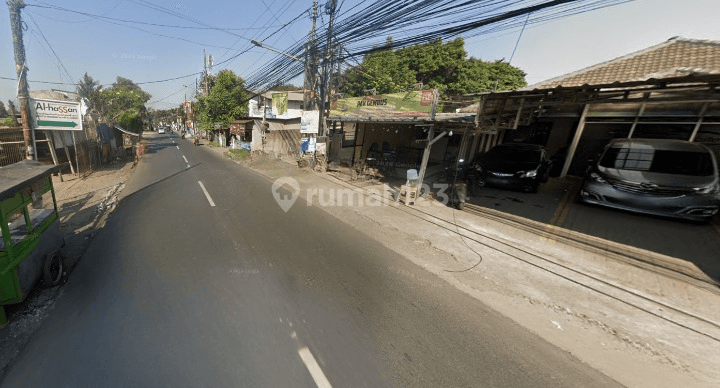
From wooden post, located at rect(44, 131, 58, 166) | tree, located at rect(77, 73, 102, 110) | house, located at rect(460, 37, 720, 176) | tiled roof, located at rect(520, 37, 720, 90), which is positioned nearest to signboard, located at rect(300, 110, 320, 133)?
house, located at rect(460, 37, 720, 176)

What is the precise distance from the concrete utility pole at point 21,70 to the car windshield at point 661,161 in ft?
71.2

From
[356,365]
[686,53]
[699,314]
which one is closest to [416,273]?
[356,365]

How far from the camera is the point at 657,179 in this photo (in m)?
6.11

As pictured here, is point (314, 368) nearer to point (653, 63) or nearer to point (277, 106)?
point (653, 63)

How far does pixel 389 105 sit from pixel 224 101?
879 inches

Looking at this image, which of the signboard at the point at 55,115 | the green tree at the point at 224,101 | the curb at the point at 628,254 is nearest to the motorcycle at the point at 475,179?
the curb at the point at 628,254

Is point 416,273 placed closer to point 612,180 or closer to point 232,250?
point 232,250

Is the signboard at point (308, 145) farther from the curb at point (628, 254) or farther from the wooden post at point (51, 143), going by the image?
the wooden post at point (51, 143)

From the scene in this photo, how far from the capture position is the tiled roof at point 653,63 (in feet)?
28.7

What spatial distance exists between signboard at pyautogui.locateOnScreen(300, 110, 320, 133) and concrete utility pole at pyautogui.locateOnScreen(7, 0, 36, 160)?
38.1 ft

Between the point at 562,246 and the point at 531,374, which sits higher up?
the point at 562,246

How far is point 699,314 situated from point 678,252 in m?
2.34

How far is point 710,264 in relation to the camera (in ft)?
15.9

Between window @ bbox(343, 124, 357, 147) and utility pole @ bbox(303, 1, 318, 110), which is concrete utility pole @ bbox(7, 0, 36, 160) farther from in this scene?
window @ bbox(343, 124, 357, 147)
